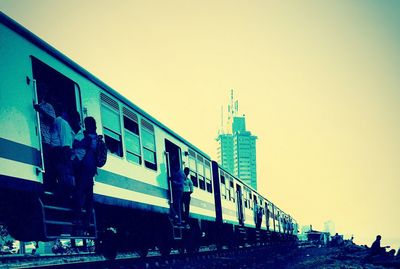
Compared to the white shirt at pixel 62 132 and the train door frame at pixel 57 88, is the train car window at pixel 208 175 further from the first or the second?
the white shirt at pixel 62 132

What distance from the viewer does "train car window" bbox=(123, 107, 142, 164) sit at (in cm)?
948

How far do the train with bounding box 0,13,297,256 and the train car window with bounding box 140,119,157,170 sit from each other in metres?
0.02

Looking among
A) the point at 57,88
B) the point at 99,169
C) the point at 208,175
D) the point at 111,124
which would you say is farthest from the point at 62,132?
the point at 208,175

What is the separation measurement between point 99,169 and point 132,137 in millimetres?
1884

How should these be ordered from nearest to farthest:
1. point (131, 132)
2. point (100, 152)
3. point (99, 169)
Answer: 1. point (100, 152)
2. point (99, 169)
3. point (131, 132)

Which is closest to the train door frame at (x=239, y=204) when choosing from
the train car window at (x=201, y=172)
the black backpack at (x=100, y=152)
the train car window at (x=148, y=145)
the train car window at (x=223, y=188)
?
the train car window at (x=223, y=188)

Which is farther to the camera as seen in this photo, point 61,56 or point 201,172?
point 201,172

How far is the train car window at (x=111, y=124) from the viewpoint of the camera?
8.58 m

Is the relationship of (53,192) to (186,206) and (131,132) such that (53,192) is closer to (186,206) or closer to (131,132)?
(131,132)

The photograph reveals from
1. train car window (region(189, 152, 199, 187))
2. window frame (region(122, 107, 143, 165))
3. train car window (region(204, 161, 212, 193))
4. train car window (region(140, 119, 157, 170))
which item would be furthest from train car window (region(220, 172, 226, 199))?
window frame (region(122, 107, 143, 165))

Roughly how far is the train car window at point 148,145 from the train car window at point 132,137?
34 centimetres

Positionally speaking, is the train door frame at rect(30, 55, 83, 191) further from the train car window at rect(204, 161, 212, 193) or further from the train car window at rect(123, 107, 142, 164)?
the train car window at rect(204, 161, 212, 193)

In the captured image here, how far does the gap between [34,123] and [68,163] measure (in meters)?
0.83

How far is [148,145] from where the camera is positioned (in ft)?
35.2
